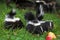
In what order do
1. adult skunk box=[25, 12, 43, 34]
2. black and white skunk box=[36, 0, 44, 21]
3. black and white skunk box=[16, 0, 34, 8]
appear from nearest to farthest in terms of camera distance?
1. adult skunk box=[25, 12, 43, 34]
2. black and white skunk box=[36, 0, 44, 21]
3. black and white skunk box=[16, 0, 34, 8]

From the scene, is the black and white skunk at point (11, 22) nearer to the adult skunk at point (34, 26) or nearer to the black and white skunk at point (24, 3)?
the adult skunk at point (34, 26)

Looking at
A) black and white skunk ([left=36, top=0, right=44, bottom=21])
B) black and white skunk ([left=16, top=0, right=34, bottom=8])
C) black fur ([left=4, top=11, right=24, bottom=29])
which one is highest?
black and white skunk ([left=36, top=0, right=44, bottom=21])

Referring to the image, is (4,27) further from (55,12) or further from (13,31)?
(55,12)

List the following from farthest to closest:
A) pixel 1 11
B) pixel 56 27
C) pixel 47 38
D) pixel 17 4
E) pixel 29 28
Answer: pixel 17 4
pixel 1 11
pixel 56 27
pixel 29 28
pixel 47 38

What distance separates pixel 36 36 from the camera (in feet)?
15.6

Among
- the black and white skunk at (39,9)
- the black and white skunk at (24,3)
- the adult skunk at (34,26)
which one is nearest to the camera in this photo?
the adult skunk at (34,26)

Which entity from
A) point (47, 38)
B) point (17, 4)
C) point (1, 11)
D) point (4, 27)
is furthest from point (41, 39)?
point (17, 4)

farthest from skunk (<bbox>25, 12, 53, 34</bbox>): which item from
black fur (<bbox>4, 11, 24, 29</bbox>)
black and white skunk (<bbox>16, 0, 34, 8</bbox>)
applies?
black and white skunk (<bbox>16, 0, 34, 8</bbox>)

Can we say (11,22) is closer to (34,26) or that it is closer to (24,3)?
(34,26)

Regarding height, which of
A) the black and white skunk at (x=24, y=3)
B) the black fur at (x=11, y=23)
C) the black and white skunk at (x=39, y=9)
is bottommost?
the black and white skunk at (x=24, y=3)

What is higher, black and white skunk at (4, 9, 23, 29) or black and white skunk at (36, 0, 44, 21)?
black and white skunk at (36, 0, 44, 21)

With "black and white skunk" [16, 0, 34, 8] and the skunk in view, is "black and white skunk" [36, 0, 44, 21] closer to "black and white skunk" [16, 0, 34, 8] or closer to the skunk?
the skunk

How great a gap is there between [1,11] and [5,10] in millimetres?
111

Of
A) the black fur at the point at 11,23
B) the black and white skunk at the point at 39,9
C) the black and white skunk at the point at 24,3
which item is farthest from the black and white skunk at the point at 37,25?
the black and white skunk at the point at 24,3
